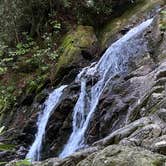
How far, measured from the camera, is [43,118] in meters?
13.0

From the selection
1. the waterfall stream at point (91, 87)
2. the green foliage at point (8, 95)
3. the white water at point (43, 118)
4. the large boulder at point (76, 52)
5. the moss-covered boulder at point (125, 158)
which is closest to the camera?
the moss-covered boulder at point (125, 158)

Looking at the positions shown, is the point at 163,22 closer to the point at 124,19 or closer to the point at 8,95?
the point at 124,19

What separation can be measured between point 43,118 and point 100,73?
2140 mm

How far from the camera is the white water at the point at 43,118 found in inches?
476

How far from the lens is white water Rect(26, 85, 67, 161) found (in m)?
12.1

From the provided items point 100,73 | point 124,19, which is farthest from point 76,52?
point 100,73

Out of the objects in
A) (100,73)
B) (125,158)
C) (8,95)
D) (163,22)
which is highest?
(163,22)

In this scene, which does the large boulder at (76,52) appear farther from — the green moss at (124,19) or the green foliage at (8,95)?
the green foliage at (8,95)

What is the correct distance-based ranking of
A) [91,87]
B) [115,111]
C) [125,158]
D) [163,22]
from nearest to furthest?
[125,158]
[115,111]
[163,22]
[91,87]

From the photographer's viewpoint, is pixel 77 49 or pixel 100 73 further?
pixel 77 49

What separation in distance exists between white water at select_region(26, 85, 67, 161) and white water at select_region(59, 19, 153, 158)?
846 mm

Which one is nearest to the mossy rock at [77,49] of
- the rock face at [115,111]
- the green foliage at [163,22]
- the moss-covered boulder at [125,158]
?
the rock face at [115,111]

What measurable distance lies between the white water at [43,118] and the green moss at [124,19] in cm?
247

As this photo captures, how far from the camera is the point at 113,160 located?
4.48 metres
